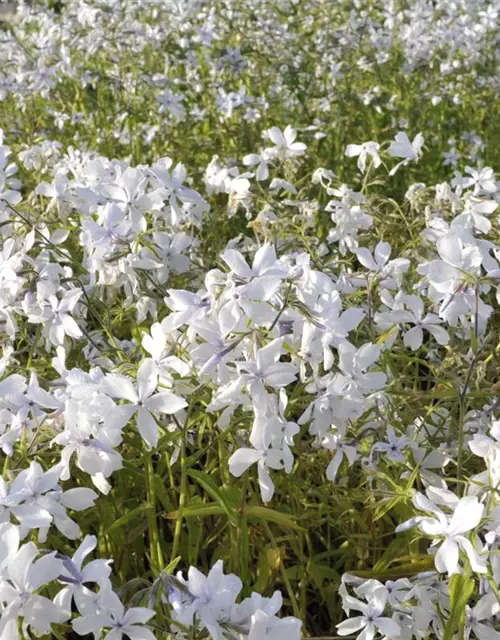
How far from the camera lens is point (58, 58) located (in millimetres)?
4316

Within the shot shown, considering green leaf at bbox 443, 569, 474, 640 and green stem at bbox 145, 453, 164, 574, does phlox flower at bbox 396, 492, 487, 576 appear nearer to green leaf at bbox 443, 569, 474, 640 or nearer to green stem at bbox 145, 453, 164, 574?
green leaf at bbox 443, 569, 474, 640

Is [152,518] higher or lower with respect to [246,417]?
lower

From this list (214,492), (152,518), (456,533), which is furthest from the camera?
(152,518)

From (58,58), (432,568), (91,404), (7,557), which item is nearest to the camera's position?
(7,557)

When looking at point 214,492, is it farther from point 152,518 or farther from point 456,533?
point 456,533

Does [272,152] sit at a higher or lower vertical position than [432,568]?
higher

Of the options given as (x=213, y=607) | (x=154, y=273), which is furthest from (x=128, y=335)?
(x=213, y=607)

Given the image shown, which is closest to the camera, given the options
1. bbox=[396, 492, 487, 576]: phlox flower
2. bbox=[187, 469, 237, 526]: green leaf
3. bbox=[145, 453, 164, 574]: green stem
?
bbox=[396, 492, 487, 576]: phlox flower

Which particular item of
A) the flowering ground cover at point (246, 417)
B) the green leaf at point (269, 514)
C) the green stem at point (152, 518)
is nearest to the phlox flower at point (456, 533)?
the flowering ground cover at point (246, 417)

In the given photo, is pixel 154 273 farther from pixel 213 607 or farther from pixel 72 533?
pixel 213 607

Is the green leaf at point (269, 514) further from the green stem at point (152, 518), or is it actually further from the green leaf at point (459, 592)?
the green leaf at point (459, 592)

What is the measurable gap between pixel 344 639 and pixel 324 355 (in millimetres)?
606

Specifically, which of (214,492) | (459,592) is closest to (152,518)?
(214,492)

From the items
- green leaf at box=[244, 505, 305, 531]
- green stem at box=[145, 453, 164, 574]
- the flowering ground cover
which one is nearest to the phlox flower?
the flowering ground cover
